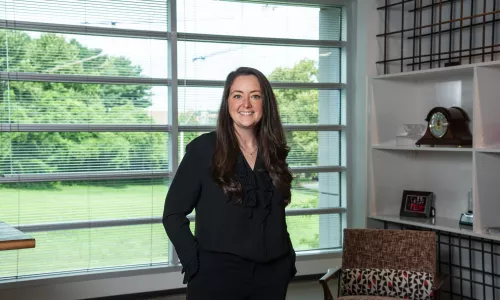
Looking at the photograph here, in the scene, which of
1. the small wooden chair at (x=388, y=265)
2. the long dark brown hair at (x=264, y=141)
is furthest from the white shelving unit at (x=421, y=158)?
the long dark brown hair at (x=264, y=141)

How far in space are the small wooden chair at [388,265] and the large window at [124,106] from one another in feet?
4.35

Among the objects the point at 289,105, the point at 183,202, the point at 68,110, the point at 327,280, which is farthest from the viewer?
the point at 289,105

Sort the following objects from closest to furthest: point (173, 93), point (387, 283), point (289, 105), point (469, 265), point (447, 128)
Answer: point (387, 283), point (447, 128), point (469, 265), point (173, 93), point (289, 105)

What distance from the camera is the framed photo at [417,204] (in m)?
4.78

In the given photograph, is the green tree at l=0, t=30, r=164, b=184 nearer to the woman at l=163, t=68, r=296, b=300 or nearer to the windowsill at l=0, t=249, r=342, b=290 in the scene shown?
the windowsill at l=0, t=249, r=342, b=290

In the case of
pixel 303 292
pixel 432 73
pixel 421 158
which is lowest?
pixel 303 292

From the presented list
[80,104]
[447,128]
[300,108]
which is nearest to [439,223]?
[447,128]

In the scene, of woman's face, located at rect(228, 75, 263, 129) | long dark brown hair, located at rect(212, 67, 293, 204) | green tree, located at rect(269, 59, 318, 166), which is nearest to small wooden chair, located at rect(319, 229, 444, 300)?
green tree, located at rect(269, 59, 318, 166)

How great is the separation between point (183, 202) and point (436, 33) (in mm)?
3025

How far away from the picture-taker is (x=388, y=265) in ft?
13.6

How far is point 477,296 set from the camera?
4.56 meters

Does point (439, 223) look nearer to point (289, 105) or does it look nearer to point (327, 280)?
point (327, 280)

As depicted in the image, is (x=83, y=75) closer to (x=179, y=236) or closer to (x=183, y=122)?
(x=183, y=122)

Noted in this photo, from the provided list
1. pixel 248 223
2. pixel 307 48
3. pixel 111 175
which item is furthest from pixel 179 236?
pixel 307 48
